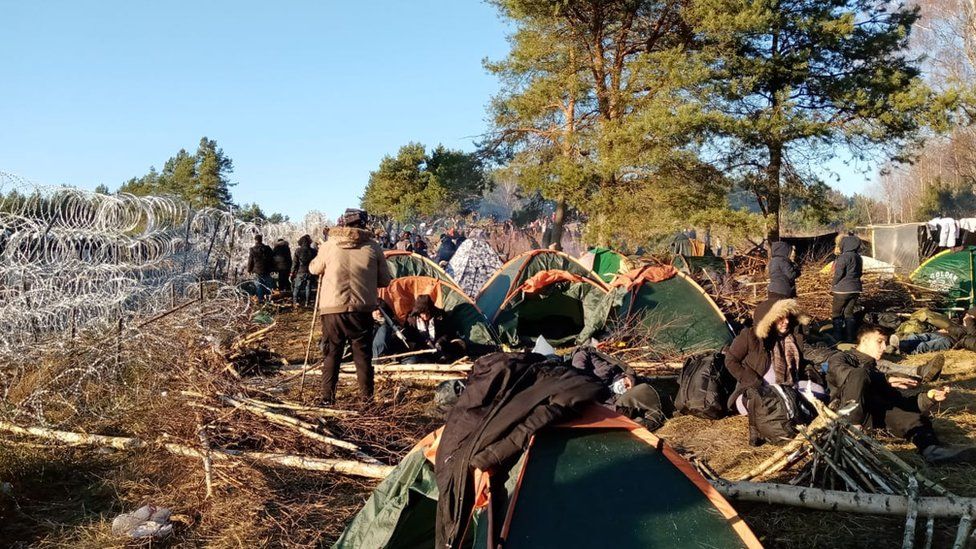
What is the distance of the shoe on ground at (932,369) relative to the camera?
733 centimetres

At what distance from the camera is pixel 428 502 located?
3.53m

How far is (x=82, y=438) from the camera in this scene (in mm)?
5156

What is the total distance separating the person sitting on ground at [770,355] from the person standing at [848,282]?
15.4 feet

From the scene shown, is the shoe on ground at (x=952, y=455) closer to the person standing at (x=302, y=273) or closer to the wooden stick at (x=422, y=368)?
the wooden stick at (x=422, y=368)

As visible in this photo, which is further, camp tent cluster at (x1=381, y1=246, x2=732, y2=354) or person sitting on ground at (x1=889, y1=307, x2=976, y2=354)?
person sitting on ground at (x1=889, y1=307, x2=976, y2=354)

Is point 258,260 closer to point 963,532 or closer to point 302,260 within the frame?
point 302,260

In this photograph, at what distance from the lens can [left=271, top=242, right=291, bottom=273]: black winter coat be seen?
45.3 feet

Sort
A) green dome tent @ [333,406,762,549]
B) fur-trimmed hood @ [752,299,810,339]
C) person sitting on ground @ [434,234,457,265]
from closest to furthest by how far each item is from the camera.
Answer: green dome tent @ [333,406,762,549] < fur-trimmed hood @ [752,299,810,339] < person sitting on ground @ [434,234,457,265]

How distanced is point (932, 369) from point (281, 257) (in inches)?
425

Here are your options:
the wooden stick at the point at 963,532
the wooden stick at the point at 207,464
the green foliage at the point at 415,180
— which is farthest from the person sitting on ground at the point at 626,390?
the green foliage at the point at 415,180

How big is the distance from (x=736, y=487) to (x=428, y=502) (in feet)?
5.59

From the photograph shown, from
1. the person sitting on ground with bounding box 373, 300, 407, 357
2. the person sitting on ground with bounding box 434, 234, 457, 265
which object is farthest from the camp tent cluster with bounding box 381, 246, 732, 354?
the person sitting on ground with bounding box 434, 234, 457, 265

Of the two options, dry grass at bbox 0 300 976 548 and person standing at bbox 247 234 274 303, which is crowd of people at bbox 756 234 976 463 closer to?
dry grass at bbox 0 300 976 548

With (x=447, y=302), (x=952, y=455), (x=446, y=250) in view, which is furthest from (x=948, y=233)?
(x=952, y=455)
